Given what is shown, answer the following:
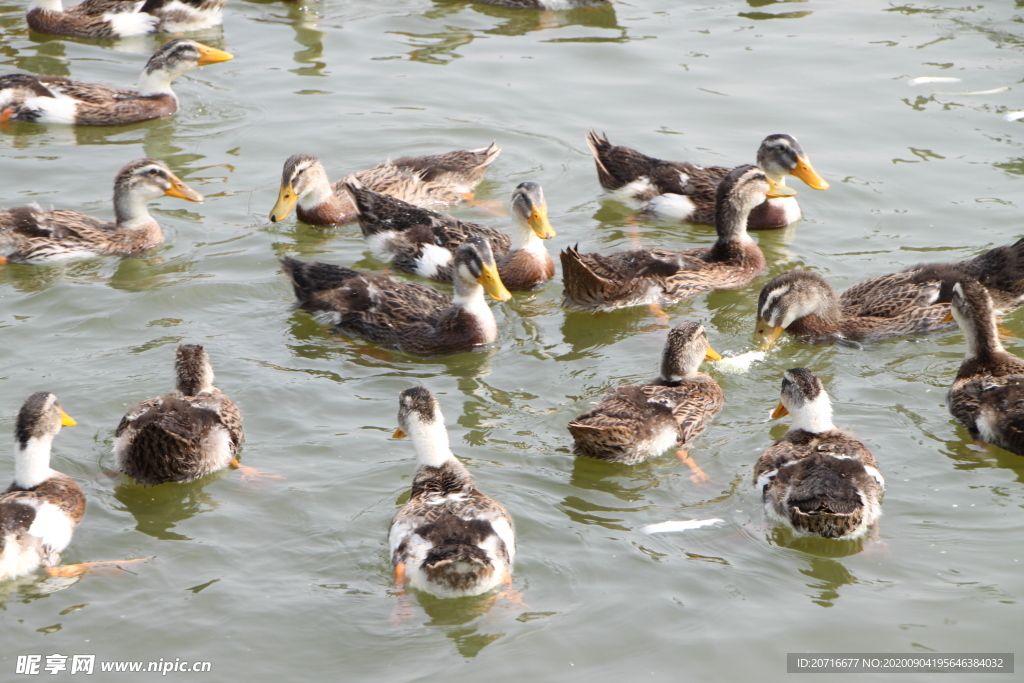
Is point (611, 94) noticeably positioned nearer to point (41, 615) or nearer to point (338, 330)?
point (338, 330)

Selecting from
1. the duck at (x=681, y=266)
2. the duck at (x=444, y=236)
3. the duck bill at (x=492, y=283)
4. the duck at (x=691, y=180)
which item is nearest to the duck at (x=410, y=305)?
the duck bill at (x=492, y=283)

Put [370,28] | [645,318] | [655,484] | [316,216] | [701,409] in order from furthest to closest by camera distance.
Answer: [370,28], [316,216], [645,318], [701,409], [655,484]

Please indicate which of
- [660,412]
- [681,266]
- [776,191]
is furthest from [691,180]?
[660,412]

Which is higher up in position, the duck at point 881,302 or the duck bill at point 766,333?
the duck at point 881,302

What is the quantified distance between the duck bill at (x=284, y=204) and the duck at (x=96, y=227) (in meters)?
0.96

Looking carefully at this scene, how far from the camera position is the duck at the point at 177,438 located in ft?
23.2

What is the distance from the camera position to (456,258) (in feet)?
30.2

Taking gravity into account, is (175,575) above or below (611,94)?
below

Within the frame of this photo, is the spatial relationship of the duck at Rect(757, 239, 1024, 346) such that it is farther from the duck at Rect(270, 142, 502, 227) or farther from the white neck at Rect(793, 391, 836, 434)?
the duck at Rect(270, 142, 502, 227)

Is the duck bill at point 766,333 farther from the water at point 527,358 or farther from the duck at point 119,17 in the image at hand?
the duck at point 119,17

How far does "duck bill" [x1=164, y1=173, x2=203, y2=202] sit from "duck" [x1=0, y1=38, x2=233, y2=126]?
103 inches

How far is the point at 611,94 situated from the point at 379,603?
9432 millimetres

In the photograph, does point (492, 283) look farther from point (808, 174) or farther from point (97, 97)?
point (97, 97)

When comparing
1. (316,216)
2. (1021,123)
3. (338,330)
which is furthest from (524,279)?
(1021,123)
